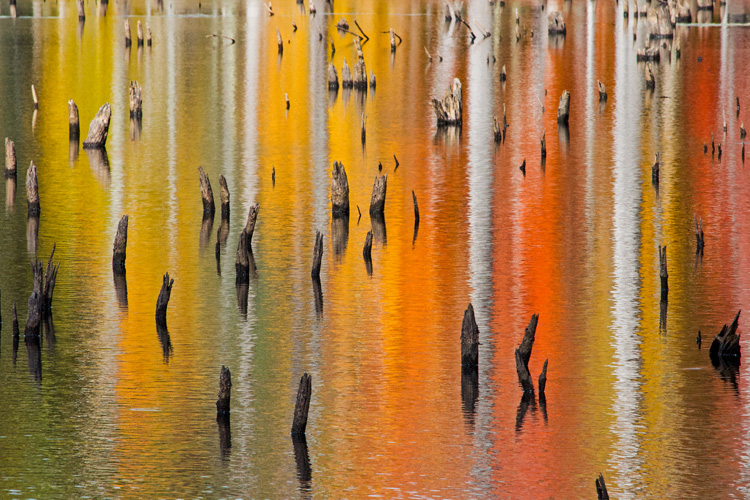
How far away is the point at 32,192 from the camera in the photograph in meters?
33.8

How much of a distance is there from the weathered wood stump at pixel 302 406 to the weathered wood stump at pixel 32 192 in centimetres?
1725

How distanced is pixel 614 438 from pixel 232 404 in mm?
6247

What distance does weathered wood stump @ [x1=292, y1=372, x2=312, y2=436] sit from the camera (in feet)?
57.8

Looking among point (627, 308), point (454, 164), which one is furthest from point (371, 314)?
point (454, 164)

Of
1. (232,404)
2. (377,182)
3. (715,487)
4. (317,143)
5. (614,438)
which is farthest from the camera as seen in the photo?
(317,143)

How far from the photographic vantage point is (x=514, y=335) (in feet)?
77.0

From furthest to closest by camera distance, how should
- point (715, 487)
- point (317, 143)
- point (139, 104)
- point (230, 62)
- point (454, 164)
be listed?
point (230, 62) → point (139, 104) → point (317, 143) → point (454, 164) → point (715, 487)

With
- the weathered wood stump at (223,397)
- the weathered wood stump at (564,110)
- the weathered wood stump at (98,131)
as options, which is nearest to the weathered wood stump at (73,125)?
the weathered wood stump at (98,131)

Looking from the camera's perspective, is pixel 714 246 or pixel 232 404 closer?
pixel 232 404

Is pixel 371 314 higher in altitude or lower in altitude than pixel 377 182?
lower

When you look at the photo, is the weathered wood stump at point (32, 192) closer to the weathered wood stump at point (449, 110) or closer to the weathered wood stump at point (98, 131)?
the weathered wood stump at point (98, 131)

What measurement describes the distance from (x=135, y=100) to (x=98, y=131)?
5305mm

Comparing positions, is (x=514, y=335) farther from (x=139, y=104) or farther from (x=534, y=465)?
(x=139, y=104)

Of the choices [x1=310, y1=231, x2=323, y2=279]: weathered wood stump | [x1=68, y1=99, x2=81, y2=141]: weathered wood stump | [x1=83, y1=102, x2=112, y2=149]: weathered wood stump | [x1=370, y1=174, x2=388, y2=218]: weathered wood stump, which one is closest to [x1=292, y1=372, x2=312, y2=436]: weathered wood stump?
[x1=310, y1=231, x2=323, y2=279]: weathered wood stump
